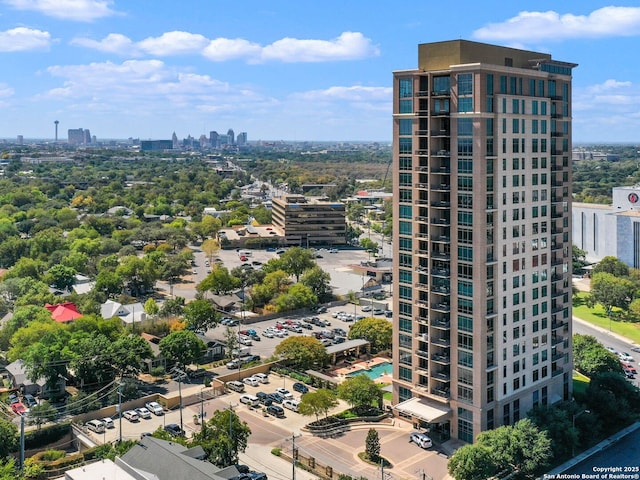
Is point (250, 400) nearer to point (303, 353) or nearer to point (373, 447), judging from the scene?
point (303, 353)

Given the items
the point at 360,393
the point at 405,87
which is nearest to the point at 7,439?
the point at 360,393

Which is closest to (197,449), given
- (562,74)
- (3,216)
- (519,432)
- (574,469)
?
(519,432)

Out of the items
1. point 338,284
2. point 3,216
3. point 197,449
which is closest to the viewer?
point 197,449

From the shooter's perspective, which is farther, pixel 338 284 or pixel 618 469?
pixel 338 284

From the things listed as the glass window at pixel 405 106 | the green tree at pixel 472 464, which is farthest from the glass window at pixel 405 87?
the green tree at pixel 472 464

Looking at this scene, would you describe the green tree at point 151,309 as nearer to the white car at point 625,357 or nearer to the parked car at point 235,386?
the parked car at point 235,386

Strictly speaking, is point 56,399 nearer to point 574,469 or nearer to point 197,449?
point 197,449
